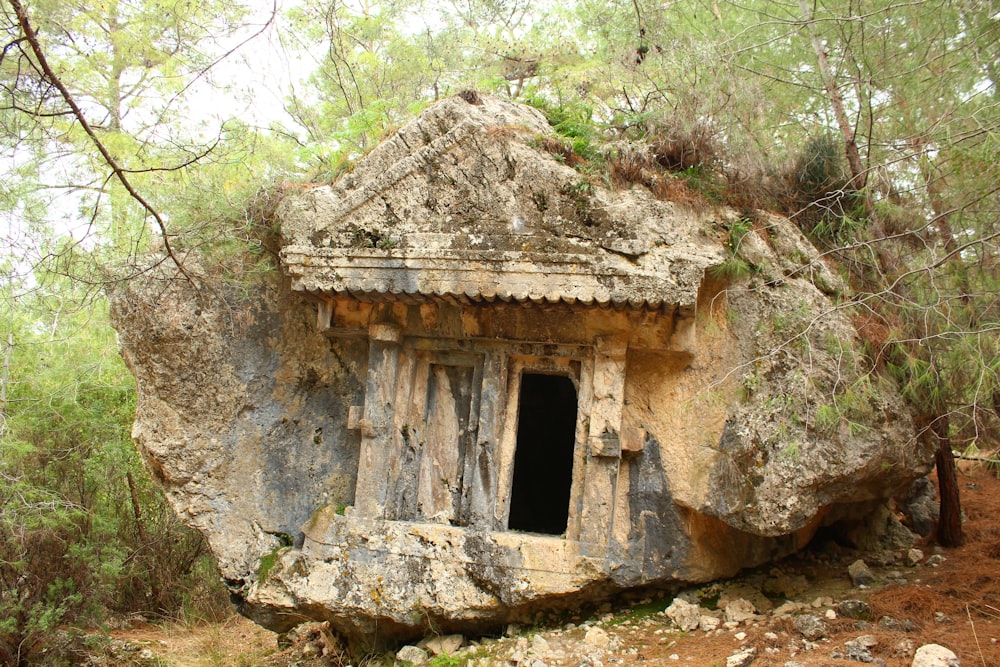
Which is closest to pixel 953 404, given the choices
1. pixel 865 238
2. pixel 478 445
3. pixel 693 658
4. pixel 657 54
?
pixel 865 238

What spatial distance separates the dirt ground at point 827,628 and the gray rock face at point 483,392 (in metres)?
0.29

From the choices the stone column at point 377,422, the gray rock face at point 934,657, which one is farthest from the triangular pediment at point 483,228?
the gray rock face at point 934,657

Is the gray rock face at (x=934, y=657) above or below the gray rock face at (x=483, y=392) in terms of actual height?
below

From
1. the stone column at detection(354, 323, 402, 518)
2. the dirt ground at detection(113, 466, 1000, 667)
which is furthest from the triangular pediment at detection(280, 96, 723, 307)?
the dirt ground at detection(113, 466, 1000, 667)

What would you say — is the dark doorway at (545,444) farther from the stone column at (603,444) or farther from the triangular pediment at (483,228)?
the triangular pediment at (483,228)

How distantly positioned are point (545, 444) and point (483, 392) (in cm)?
347

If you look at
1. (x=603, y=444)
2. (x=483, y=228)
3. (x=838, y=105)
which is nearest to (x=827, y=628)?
(x=603, y=444)

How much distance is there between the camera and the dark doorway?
9242 mm

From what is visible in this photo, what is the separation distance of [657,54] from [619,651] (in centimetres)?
577

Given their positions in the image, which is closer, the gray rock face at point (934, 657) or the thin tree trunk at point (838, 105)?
the gray rock face at point (934, 657)

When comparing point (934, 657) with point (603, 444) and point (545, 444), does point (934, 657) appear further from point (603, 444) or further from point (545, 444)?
point (545, 444)

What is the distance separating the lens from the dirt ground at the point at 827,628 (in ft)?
16.2

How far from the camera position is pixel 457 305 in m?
6.02

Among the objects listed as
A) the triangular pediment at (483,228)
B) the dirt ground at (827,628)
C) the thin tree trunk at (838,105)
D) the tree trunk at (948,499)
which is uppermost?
the thin tree trunk at (838,105)
